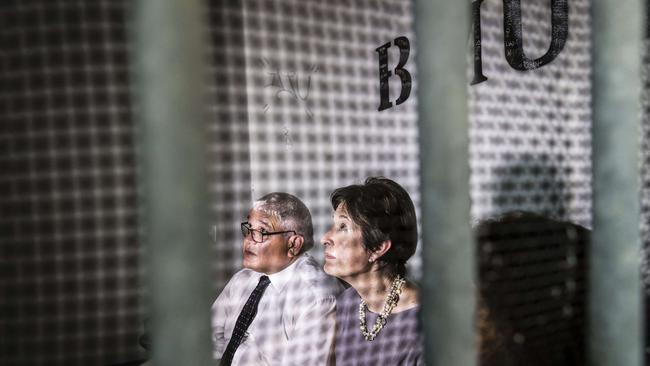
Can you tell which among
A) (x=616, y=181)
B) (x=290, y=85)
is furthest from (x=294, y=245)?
(x=616, y=181)

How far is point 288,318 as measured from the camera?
86 centimetres

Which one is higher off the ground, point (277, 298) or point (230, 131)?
point (230, 131)

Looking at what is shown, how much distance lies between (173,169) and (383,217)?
2.43 ft

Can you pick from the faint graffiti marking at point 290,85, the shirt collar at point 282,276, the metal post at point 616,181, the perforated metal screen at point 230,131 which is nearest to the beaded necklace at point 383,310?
the perforated metal screen at point 230,131

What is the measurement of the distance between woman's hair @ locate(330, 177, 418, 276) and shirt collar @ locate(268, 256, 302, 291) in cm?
22

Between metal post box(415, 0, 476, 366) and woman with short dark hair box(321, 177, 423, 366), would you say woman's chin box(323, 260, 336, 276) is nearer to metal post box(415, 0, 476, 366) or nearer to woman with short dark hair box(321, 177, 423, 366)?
woman with short dark hair box(321, 177, 423, 366)

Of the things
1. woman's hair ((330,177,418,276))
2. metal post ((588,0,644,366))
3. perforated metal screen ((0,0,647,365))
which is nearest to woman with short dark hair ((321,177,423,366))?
woman's hair ((330,177,418,276))

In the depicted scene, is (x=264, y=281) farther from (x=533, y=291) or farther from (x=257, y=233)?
(x=533, y=291)

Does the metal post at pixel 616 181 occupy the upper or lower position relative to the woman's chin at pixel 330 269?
upper

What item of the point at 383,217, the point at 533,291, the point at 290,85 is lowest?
the point at 533,291

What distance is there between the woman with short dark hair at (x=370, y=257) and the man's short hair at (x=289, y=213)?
136 millimetres

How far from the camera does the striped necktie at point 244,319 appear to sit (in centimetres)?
91

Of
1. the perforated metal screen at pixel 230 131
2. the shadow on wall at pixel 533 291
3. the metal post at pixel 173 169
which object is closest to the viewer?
the metal post at pixel 173 169

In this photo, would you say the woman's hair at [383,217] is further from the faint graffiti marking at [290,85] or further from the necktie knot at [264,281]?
the faint graffiti marking at [290,85]
